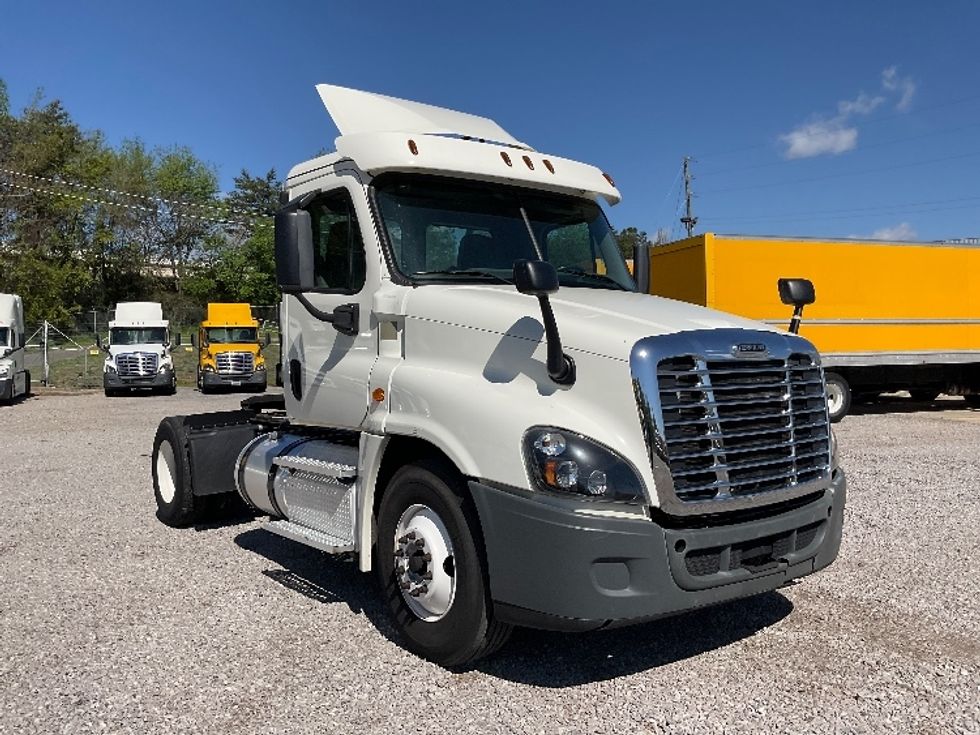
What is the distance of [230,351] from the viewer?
87.4 ft

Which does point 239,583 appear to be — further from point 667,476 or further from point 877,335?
point 877,335

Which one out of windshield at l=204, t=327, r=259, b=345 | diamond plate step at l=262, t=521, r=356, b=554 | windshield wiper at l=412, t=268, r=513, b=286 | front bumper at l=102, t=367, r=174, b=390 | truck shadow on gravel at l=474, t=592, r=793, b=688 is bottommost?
truck shadow on gravel at l=474, t=592, r=793, b=688

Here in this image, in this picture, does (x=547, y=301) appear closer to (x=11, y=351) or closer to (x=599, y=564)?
(x=599, y=564)

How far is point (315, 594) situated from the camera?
5273mm

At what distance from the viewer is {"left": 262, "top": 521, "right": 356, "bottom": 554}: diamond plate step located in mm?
4625

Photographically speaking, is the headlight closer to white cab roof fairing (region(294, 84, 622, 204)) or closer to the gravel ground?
the gravel ground

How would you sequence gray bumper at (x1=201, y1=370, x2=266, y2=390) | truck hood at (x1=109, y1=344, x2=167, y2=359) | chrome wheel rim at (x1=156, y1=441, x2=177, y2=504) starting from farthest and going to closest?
1. gray bumper at (x1=201, y1=370, x2=266, y2=390)
2. truck hood at (x1=109, y1=344, x2=167, y2=359)
3. chrome wheel rim at (x1=156, y1=441, x2=177, y2=504)

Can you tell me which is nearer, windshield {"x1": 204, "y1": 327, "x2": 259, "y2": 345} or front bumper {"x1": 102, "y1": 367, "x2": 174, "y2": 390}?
front bumper {"x1": 102, "y1": 367, "x2": 174, "y2": 390}

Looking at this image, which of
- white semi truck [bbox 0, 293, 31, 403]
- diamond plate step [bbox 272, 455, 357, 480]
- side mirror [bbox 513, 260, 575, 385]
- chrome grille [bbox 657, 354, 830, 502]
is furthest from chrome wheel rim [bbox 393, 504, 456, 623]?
white semi truck [bbox 0, 293, 31, 403]

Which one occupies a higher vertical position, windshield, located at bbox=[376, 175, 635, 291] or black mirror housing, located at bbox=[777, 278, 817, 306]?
windshield, located at bbox=[376, 175, 635, 291]

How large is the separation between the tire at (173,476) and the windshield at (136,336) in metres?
20.2

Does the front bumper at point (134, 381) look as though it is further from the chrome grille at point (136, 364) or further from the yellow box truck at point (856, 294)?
the yellow box truck at point (856, 294)

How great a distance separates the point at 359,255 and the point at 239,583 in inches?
95.5

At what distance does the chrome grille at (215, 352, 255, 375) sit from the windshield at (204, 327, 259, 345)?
63 cm
